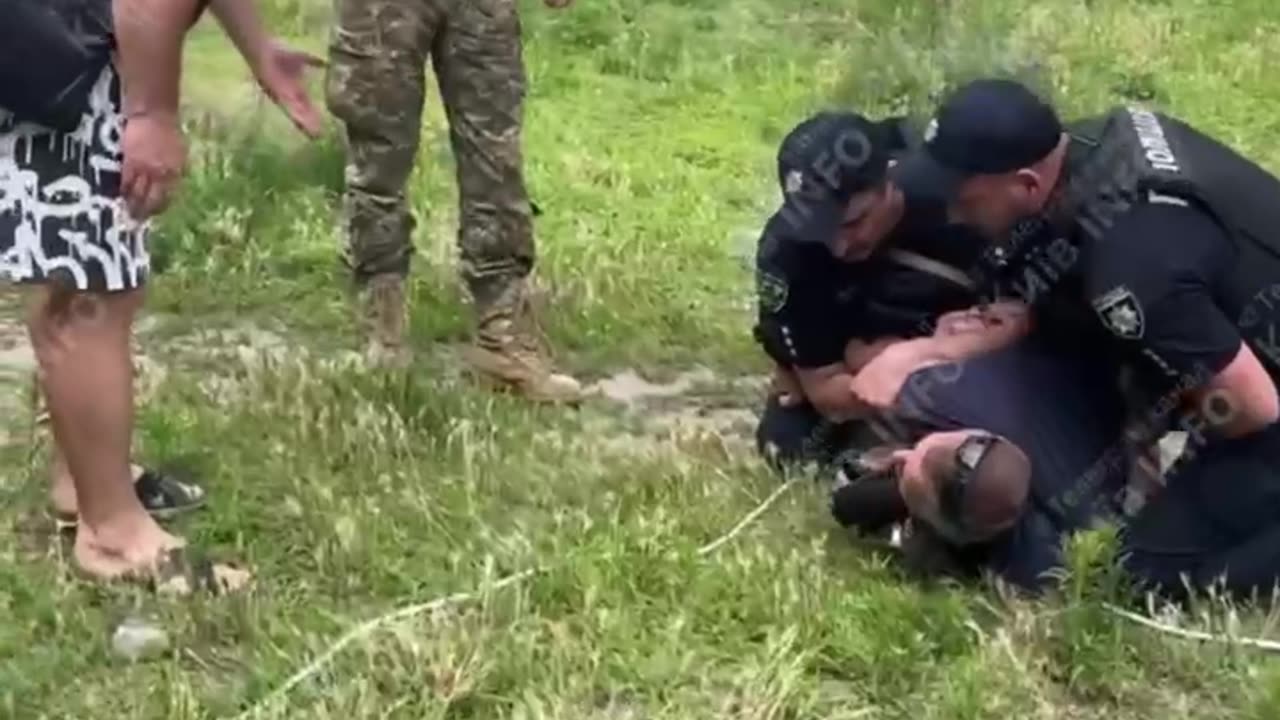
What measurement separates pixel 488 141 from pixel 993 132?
4.91 feet

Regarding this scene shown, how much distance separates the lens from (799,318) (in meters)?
5.20

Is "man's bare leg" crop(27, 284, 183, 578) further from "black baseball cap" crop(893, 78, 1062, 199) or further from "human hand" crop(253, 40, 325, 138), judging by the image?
"black baseball cap" crop(893, 78, 1062, 199)

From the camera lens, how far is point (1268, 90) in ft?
31.0

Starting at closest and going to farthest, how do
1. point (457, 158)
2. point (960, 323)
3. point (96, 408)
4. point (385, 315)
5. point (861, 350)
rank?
point (96, 408) < point (960, 323) < point (861, 350) < point (457, 158) < point (385, 315)

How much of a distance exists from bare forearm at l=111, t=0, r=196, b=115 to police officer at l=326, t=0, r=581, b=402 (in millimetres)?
1406

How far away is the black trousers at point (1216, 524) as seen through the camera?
14.7 feet

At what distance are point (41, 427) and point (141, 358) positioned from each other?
84 centimetres

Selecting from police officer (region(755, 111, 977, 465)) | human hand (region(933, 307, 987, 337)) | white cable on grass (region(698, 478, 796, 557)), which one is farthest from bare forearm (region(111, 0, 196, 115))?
human hand (region(933, 307, 987, 337))

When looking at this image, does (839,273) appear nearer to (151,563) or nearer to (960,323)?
(960,323)

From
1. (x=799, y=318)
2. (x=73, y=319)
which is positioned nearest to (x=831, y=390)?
(x=799, y=318)

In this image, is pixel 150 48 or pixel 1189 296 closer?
pixel 150 48

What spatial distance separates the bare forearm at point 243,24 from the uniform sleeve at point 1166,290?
5.15 feet

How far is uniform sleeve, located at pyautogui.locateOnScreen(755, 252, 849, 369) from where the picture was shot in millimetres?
5148

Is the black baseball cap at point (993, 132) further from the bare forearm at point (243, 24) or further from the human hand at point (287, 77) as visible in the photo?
the bare forearm at point (243, 24)
